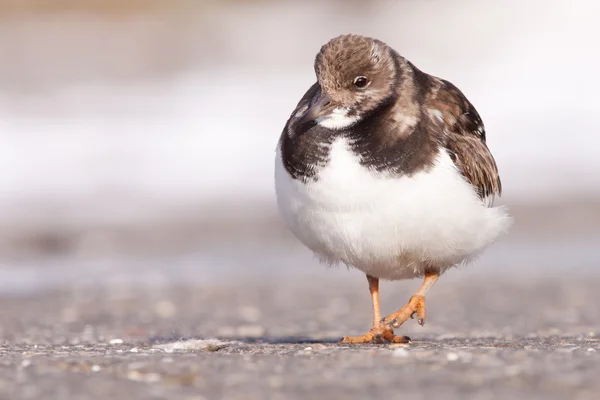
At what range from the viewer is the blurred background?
10133mm

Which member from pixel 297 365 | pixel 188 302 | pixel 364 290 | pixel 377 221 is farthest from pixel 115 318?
pixel 297 365

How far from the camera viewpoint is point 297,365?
159 inches

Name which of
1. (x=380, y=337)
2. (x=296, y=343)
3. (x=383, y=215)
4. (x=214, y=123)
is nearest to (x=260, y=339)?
(x=296, y=343)

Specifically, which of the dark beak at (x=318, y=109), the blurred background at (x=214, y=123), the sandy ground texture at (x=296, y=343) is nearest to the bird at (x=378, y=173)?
the dark beak at (x=318, y=109)

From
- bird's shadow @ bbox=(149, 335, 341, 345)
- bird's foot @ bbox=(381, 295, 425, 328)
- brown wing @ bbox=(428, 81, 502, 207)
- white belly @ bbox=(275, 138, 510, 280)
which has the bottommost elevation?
bird's shadow @ bbox=(149, 335, 341, 345)

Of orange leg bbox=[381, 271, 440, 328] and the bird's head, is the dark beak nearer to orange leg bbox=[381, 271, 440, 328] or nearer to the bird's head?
the bird's head

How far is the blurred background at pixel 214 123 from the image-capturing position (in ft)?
33.2

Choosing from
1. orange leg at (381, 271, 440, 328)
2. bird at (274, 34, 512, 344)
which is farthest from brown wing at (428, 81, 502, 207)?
orange leg at (381, 271, 440, 328)

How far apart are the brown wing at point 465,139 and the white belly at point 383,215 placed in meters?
0.12

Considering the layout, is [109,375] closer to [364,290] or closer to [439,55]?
[364,290]

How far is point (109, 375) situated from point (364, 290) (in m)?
5.04

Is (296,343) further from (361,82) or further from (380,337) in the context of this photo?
(361,82)

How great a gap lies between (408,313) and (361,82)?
3.89 feet

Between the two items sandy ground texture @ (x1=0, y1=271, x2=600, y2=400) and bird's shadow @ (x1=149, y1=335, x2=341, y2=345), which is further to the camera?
bird's shadow @ (x1=149, y1=335, x2=341, y2=345)
